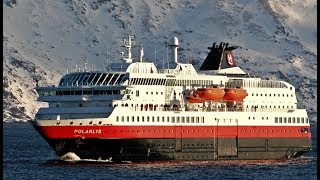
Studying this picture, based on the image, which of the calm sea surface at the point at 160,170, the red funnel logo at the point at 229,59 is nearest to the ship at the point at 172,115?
the red funnel logo at the point at 229,59

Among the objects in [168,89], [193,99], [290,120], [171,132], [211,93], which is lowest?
[171,132]

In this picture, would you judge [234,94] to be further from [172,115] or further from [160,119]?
[160,119]

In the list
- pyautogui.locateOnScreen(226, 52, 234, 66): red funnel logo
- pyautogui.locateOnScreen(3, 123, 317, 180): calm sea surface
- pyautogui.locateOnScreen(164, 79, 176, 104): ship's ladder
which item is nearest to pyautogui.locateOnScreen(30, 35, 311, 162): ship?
pyautogui.locateOnScreen(164, 79, 176, 104): ship's ladder

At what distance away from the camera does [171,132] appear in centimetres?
11300

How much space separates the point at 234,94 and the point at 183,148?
23.7ft

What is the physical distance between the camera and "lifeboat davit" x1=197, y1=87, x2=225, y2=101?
115938 millimetres

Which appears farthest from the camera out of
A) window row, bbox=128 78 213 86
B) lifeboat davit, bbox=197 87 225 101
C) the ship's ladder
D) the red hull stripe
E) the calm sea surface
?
lifeboat davit, bbox=197 87 225 101

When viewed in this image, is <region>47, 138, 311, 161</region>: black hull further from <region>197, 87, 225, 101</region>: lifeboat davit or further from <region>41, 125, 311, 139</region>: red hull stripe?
<region>197, 87, 225, 101</region>: lifeboat davit

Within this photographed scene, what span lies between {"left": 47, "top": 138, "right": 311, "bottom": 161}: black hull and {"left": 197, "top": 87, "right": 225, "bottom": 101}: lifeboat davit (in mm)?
3320

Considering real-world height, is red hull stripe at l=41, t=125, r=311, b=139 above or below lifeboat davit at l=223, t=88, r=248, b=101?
below

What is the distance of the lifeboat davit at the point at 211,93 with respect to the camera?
11594 centimetres

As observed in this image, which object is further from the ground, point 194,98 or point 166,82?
point 166,82

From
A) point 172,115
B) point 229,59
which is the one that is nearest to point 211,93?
point 172,115

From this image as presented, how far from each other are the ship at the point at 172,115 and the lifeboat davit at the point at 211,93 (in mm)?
78
